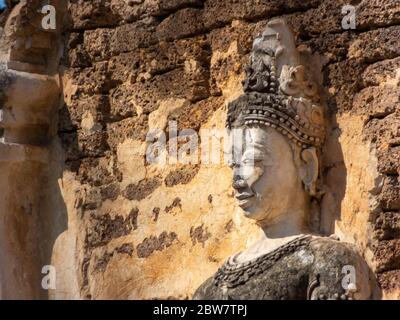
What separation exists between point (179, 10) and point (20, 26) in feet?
2.49

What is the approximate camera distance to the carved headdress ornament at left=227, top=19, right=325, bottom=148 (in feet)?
31.0

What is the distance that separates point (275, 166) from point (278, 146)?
8 centimetres

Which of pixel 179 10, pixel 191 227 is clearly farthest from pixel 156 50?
pixel 191 227

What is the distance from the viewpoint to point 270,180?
9.44 meters

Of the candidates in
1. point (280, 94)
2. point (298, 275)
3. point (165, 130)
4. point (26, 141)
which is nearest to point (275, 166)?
point (280, 94)

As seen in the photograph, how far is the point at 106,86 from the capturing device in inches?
412

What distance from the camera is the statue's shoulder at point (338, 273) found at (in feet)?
29.8

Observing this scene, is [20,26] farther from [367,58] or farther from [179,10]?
[367,58]

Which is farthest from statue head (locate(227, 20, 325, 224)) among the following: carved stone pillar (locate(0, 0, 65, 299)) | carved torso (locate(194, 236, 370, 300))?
carved stone pillar (locate(0, 0, 65, 299))

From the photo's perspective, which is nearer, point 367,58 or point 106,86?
point 367,58

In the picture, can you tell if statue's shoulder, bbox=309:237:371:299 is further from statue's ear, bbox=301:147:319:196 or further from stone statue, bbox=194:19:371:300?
statue's ear, bbox=301:147:319:196

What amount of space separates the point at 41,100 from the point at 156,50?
0.63m

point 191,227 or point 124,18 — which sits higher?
point 124,18

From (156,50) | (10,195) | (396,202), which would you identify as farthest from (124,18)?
(396,202)
